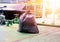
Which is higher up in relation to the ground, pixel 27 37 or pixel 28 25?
pixel 28 25

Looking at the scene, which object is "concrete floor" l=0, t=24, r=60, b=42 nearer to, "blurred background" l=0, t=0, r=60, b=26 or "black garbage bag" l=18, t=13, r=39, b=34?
"black garbage bag" l=18, t=13, r=39, b=34

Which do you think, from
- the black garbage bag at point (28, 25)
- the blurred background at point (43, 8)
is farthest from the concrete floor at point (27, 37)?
the blurred background at point (43, 8)

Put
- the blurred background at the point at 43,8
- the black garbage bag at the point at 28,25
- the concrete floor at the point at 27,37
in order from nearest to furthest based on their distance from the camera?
the concrete floor at the point at 27,37 → the black garbage bag at the point at 28,25 → the blurred background at the point at 43,8

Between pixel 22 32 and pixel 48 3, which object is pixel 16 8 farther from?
pixel 22 32

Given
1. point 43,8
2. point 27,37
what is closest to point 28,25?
point 27,37

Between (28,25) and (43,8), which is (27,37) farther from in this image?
(43,8)

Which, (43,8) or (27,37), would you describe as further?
(43,8)

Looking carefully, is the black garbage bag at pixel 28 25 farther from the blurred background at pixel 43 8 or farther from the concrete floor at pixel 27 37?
the blurred background at pixel 43 8

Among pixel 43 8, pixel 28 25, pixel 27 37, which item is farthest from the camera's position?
pixel 43 8

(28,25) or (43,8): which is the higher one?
(43,8)

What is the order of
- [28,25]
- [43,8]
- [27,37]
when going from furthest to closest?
[43,8], [28,25], [27,37]

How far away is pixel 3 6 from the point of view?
667cm

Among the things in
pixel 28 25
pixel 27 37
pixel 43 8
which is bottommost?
pixel 27 37

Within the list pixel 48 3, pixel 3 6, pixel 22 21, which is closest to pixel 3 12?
pixel 3 6
